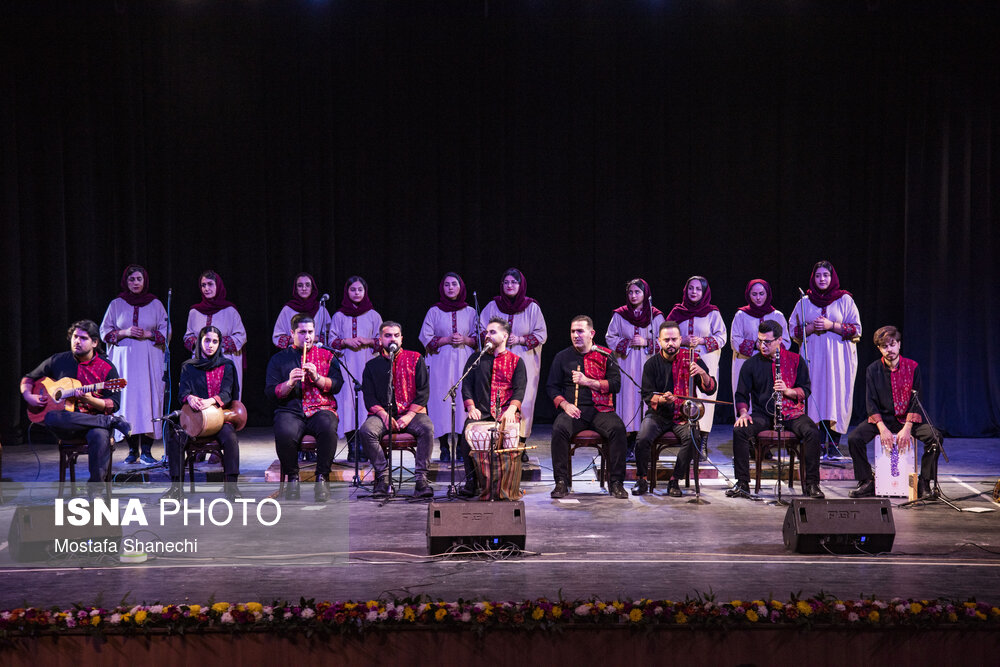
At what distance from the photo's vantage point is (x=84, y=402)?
6566mm

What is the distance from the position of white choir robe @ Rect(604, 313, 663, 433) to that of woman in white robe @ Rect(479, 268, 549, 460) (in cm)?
64

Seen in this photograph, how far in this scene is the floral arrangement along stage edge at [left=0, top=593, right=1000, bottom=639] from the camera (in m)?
3.54

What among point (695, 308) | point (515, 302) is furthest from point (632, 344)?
→ point (515, 302)

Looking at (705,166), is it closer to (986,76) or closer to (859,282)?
(859,282)

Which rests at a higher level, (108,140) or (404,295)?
(108,140)

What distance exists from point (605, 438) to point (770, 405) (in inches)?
50.4

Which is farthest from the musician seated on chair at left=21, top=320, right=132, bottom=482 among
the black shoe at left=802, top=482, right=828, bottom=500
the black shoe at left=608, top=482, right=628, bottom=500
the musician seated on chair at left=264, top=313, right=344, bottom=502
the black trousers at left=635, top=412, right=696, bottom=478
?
the black shoe at left=802, top=482, right=828, bottom=500

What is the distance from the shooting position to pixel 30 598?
4.32 m

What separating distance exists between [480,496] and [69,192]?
6260 millimetres

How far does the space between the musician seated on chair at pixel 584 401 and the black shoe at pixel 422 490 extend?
89 cm

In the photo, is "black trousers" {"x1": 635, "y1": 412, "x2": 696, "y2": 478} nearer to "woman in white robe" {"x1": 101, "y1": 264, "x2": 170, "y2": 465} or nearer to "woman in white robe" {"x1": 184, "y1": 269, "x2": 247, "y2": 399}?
"woman in white robe" {"x1": 184, "y1": 269, "x2": 247, "y2": 399}

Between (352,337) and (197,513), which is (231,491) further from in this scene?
(352,337)

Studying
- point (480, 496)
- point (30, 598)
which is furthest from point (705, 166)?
point (30, 598)

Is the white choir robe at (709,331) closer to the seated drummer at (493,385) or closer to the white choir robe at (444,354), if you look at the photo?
the white choir robe at (444,354)
